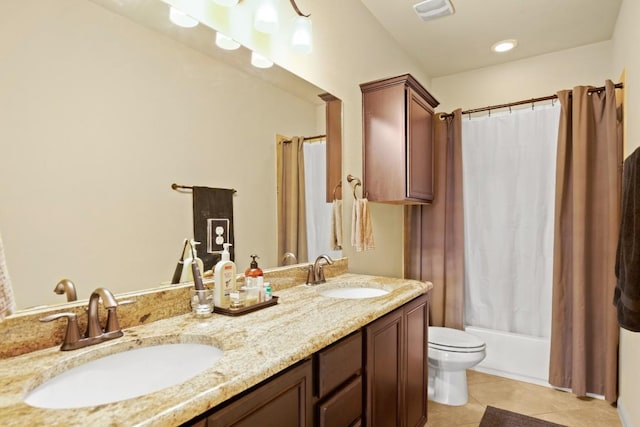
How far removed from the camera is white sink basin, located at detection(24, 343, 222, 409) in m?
0.81

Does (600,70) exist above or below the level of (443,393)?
above

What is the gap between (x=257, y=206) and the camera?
165cm

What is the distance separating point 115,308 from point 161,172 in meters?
0.48

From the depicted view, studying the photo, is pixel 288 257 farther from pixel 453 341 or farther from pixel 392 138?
pixel 453 341

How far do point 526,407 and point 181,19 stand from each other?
290cm

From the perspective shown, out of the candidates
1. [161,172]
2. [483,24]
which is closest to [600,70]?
[483,24]

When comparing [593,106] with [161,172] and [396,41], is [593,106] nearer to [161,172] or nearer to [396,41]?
[396,41]

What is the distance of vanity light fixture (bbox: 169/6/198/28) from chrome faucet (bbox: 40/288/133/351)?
0.97 meters

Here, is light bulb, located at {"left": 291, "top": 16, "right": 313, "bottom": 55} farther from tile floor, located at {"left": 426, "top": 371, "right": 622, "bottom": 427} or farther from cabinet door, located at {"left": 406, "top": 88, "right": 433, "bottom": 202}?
tile floor, located at {"left": 426, "top": 371, "right": 622, "bottom": 427}

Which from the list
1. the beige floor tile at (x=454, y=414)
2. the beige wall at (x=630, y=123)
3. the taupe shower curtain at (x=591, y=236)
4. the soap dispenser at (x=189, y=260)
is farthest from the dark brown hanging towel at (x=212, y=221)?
the taupe shower curtain at (x=591, y=236)

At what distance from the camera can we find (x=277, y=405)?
917 mm

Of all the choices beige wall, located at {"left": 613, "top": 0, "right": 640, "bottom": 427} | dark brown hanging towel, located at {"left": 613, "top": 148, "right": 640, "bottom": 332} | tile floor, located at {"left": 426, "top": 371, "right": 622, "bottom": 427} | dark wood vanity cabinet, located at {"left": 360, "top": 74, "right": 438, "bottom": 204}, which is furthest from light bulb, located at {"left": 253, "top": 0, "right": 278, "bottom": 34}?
tile floor, located at {"left": 426, "top": 371, "right": 622, "bottom": 427}

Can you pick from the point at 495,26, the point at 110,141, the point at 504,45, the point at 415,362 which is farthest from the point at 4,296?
the point at 504,45

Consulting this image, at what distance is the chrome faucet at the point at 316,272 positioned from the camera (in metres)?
1.89
